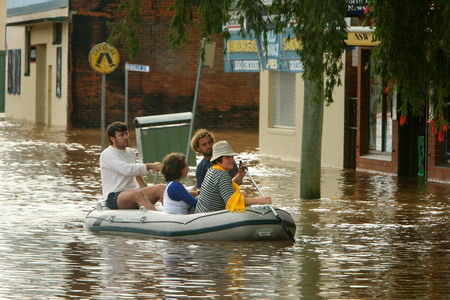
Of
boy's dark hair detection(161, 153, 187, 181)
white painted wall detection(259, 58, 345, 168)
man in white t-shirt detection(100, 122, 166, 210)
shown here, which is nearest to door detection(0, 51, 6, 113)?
white painted wall detection(259, 58, 345, 168)

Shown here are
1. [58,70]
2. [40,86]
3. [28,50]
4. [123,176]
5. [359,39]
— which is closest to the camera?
[123,176]

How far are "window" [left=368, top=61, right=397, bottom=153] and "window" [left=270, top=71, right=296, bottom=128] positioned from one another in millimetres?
4457

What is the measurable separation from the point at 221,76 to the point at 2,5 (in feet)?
73.0

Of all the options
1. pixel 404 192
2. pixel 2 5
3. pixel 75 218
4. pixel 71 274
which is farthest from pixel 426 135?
pixel 2 5

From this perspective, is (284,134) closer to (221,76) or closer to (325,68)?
(325,68)

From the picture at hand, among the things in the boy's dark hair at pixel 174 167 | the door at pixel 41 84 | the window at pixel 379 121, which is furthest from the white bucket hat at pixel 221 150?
the door at pixel 41 84

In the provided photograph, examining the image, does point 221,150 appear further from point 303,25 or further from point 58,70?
point 58,70

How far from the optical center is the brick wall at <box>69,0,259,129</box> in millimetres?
44750

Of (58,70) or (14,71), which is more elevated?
(14,71)

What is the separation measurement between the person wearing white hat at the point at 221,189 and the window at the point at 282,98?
15378 millimetres

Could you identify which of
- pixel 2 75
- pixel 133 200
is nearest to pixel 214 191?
pixel 133 200

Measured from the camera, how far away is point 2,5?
64688 millimetres

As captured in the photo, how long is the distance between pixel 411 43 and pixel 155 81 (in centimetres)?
3308

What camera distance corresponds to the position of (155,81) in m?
45.6
